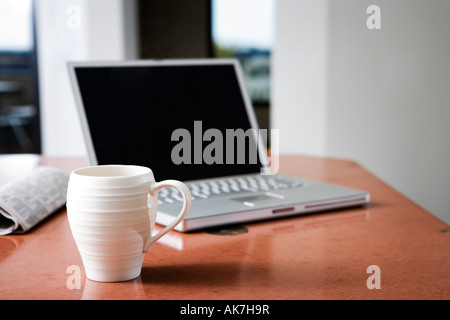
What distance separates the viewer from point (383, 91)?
68.2 inches

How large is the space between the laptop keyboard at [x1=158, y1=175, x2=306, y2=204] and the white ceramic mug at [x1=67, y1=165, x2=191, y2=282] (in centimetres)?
25

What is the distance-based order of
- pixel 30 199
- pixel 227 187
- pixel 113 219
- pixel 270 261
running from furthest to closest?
pixel 227 187, pixel 30 199, pixel 270 261, pixel 113 219

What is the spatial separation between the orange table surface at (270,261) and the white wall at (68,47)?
8.28 ft

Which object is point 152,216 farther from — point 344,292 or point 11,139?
point 11,139

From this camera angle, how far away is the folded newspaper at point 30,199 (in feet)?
2.46

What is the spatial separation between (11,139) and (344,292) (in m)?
5.61

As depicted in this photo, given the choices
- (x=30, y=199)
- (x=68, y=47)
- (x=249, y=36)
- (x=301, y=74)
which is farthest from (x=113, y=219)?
(x=249, y=36)

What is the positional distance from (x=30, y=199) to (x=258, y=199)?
1.14 ft

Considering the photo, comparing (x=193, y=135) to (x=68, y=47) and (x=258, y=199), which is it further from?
(x=68, y=47)

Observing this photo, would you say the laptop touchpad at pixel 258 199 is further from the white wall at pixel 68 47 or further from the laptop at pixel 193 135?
the white wall at pixel 68 47

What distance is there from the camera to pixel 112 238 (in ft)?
1.76

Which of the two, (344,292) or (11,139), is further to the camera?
(11,139)

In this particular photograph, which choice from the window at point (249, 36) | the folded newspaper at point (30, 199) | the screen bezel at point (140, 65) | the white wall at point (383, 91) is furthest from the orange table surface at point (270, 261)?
the window at point (249, 36)
